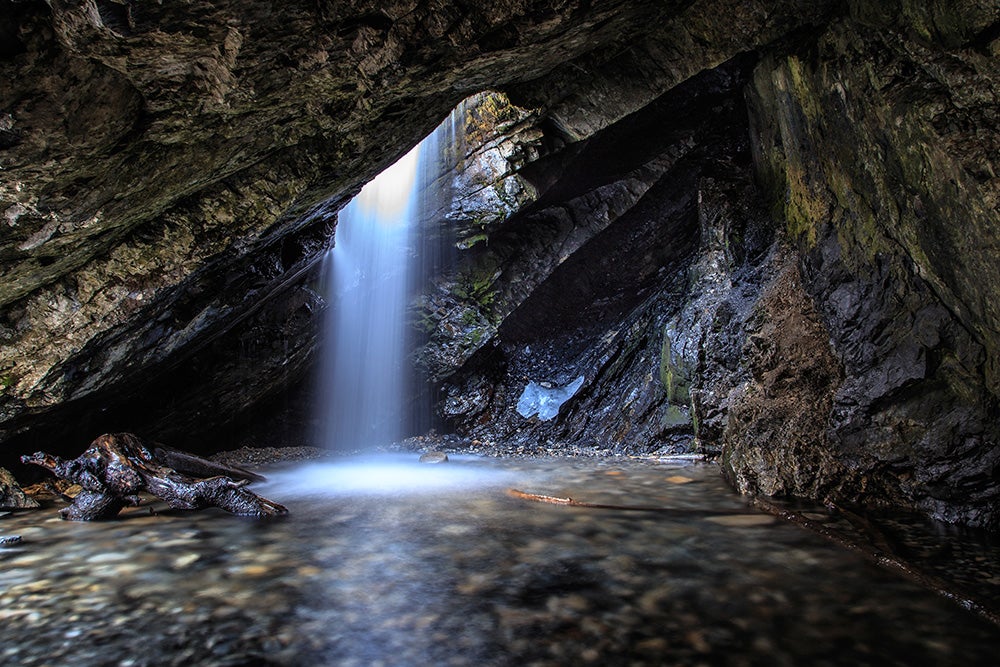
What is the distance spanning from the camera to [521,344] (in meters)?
12.2

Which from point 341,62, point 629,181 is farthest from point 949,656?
point 629,181

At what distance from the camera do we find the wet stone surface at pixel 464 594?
2236mm

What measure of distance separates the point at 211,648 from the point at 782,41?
22.4 ft

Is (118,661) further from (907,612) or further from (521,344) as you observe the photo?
(521,344)

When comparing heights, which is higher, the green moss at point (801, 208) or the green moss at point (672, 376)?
the green moss at point (801, 208)

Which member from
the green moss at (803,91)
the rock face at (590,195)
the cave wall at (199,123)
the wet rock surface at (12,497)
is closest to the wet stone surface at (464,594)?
the wet rock surface at (12,497)

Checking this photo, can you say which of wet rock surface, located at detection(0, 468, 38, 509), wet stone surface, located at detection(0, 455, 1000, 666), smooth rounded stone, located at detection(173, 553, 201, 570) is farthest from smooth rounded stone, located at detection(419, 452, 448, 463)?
smooth rounded stone, located at detection(173, 553, 201, 570)

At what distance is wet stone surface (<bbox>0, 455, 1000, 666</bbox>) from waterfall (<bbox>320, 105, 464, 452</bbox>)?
7210 millimetres

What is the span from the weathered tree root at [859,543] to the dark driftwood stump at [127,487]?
2.41 meters

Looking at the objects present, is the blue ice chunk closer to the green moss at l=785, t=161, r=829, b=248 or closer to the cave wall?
the green moss at l=785, t=161, r=829, b=248

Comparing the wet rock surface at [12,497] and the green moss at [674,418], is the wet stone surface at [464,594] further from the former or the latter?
the green moss at [674,418]

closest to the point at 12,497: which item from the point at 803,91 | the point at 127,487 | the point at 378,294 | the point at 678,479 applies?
the point at 127,487

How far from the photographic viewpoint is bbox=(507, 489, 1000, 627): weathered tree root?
8.30ft

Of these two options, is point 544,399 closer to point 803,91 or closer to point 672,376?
point 672,376
